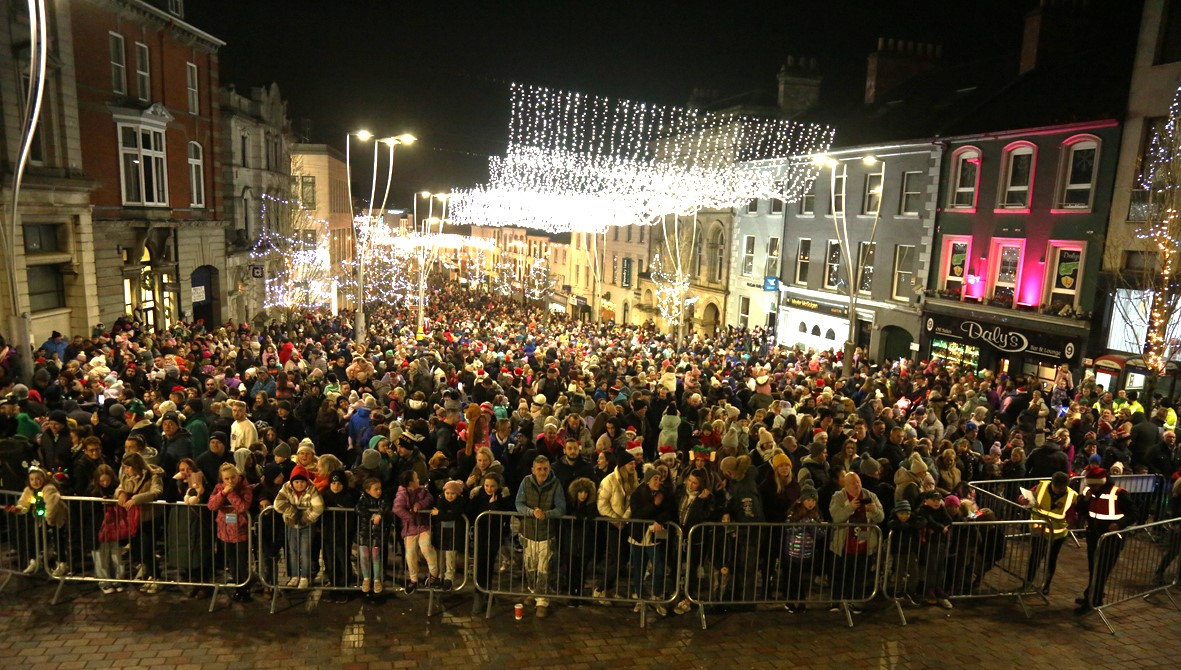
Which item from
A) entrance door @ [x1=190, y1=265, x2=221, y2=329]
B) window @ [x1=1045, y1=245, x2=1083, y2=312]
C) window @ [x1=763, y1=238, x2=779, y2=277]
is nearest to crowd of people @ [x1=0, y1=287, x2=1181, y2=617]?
window @ [x1=1045, y1=245, x2=1083, y2=312]

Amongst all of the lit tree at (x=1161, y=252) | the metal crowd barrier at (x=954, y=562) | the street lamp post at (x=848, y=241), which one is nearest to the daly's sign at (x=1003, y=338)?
the lit tree at (x=1161, y=252)

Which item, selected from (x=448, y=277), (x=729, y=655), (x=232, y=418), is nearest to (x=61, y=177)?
(x=232, y=418)

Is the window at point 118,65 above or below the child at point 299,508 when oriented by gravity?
above

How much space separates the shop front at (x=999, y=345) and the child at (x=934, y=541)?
1278 centimetres

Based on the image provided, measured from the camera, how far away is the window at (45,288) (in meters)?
18.0

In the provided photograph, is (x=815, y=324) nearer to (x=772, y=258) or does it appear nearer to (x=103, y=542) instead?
(x=772, y=258)

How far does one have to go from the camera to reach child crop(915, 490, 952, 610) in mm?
7371

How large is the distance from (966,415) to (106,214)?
74.0 ft

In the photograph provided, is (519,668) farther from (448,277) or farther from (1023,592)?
(448,277)

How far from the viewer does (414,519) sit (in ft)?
23.2

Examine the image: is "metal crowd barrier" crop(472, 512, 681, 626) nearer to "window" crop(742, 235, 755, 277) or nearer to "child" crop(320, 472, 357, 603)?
"child" crop(320, 472, 357, 603)

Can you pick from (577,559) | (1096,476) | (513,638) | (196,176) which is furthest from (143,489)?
(196,176)

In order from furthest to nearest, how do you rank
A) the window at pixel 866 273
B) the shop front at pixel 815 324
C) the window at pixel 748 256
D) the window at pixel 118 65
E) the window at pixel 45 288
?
the window at pixel 748 256 < the shop front at pixel 815 324 < the window at pixel 866 273 < the window at pixel 118 65 < the window at pixel 45 288

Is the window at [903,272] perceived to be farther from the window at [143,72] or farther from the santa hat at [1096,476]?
the window at [143,72]
